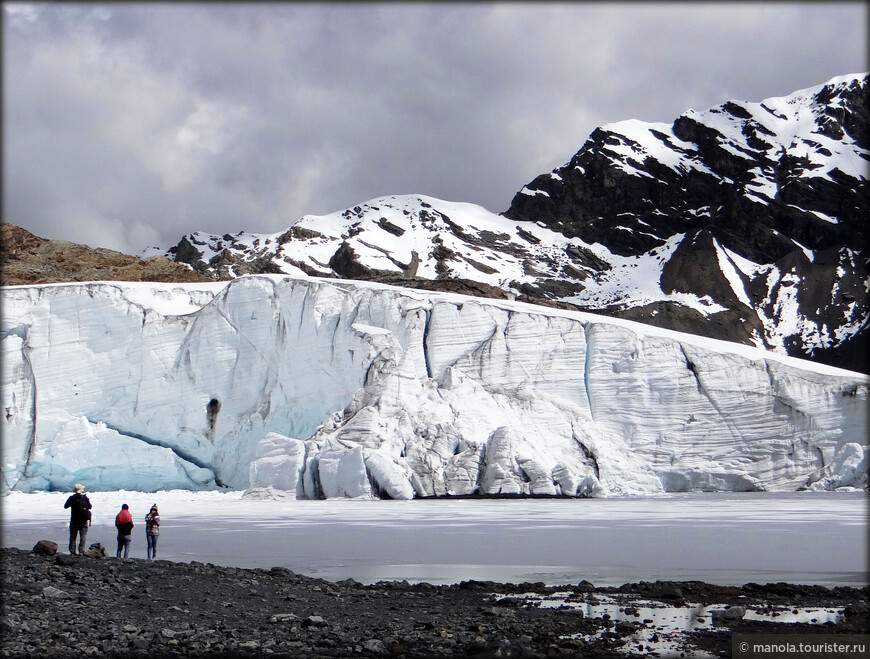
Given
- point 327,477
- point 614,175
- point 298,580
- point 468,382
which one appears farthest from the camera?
point 614,175

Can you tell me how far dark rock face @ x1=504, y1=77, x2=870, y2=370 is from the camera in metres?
91.6

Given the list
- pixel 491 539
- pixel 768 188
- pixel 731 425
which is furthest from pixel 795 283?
pixel 491 539

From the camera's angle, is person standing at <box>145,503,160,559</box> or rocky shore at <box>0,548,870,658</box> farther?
person standing at <box>145,503,160,559</box>

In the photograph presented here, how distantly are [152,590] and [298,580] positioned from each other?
5.10ft

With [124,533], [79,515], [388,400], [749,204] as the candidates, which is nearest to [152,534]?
[124,533]

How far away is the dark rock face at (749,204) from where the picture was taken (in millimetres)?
91625

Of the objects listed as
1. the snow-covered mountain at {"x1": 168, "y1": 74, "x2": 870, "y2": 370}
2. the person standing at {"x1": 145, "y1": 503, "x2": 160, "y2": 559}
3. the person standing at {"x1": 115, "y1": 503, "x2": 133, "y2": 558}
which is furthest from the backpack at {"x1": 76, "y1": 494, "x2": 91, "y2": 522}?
the snow-covered mountain at {"x1": 168, "y1": 74, "x2": 870, "y2": 370}

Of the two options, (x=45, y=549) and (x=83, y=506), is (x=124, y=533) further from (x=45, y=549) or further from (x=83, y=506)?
(x=45, y=549)

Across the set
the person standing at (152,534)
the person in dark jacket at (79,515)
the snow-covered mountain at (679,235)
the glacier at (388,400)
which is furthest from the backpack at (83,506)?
the snow-covered mountain at (679,235)

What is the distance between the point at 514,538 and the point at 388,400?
36.7 feet

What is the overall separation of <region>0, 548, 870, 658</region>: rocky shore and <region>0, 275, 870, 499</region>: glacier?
13.3 m

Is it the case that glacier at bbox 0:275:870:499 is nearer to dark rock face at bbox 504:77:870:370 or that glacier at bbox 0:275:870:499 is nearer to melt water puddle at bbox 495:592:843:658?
melt water puddle at bbox 495:592:843:658

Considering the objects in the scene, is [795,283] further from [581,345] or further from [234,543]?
[234,543]

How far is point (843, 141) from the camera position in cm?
10944
